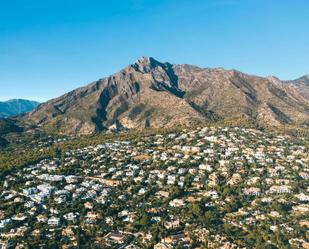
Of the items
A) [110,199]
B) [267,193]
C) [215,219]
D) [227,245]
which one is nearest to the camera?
[227,245]

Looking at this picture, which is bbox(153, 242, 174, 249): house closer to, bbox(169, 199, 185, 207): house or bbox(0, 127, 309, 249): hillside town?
bbox(0, 127, 309, 249): hillside town

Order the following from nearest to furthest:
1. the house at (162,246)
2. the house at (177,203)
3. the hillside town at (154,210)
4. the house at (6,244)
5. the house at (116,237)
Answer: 1. the house at (162,246)
2. the house at (6,244)
3. the house at (116,237)
4. the hillside town at (154,210)
5. the house at (177,203)

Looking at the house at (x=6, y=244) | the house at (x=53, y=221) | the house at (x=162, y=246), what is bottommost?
the house at (x=162, y=246)

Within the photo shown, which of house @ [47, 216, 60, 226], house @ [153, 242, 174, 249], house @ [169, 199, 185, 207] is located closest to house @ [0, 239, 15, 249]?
house @ [47, 216, 60, 226]

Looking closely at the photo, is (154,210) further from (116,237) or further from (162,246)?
(162,246)

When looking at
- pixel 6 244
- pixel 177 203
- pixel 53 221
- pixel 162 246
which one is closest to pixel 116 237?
pixel 162 246

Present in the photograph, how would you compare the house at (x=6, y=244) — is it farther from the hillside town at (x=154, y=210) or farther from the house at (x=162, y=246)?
the house at (x=162, y=246)

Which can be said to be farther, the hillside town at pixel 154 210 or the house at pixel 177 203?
the house at pixel 177 203

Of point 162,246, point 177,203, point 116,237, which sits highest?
point 177,203

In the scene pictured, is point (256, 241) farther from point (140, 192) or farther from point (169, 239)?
point (140, 192)

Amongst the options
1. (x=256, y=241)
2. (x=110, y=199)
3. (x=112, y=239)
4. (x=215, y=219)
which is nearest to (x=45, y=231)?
(x=112, y=239)

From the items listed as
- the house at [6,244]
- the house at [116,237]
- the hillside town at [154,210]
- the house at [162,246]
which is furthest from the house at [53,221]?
the house at [162,246]
